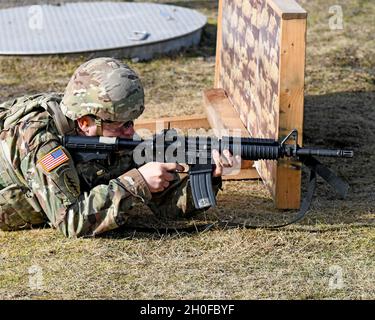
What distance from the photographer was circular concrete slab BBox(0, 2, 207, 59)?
9492 millimetres

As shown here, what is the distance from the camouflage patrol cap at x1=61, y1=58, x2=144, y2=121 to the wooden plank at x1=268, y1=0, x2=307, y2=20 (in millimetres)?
997

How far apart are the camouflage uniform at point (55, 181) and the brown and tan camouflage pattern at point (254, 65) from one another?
73 centimetres

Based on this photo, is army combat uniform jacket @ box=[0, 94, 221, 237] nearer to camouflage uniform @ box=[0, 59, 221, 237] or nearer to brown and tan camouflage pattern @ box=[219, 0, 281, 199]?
camouflage uniform @ box=[0, 59, 221, 237]

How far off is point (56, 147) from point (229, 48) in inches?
104

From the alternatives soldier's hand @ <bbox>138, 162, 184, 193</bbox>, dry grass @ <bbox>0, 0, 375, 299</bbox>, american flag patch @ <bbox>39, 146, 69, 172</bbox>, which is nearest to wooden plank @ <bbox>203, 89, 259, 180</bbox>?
dry grass @ <bbox>0, 0, 375, 299</bbox>

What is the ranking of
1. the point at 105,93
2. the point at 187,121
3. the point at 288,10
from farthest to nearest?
1. the point at 187,121
2. the point at 288,10
3. the point at 105,93

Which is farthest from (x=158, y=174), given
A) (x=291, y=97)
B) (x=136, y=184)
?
(x=291, y=97)

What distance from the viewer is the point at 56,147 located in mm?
4852

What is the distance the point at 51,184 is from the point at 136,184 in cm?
46

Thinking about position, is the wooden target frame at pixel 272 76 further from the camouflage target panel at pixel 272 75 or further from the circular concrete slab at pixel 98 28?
the circular concrete slab at pixel 98 28

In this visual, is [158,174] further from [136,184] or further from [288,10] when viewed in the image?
[288,10]

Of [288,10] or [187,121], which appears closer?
[288,10]

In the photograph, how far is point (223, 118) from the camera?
6664 mm
